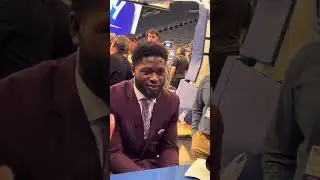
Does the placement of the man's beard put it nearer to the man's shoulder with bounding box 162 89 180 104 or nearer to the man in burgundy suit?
the man's shoulder with bounding box 162 89 180 104

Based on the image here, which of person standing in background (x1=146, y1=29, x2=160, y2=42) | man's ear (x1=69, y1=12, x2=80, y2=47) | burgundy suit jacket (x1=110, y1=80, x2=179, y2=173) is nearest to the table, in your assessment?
burgundy suit jacket (x1=110, y1=80, x2=179, y2=173)

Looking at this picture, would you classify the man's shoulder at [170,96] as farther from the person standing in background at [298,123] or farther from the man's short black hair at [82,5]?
the man's short black hair at [82,5]

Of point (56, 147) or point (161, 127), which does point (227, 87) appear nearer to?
point (161, 127)

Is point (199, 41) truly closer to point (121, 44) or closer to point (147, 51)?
point (147, 51)

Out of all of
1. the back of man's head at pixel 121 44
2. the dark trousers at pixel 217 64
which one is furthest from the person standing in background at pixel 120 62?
the dark trousers at pixel 217 64

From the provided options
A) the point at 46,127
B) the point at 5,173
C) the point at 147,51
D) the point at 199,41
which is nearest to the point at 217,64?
the point at 199,41

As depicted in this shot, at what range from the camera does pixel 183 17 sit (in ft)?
7.16

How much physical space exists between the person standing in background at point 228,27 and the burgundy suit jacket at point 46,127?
603 millimetres

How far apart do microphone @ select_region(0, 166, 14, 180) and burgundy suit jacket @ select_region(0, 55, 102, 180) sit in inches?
0.6

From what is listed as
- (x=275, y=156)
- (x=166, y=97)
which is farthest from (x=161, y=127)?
(x=275, y=156)

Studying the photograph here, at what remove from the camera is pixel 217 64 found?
5.89 ft

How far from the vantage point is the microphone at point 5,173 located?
143cm

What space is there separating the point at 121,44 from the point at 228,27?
0.56 meters

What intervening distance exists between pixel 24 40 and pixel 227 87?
827mm
